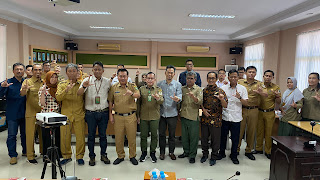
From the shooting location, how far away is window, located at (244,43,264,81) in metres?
8.57

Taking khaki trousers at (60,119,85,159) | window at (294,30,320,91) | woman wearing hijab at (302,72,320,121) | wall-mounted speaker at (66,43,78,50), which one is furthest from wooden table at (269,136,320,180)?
wall-mounted speaker at (66,43,78,50)

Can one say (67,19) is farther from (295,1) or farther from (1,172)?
(295,1)

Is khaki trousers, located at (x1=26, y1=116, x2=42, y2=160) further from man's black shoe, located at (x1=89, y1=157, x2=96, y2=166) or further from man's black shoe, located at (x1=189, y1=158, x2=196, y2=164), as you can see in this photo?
man's black shoe, located at (x1=189, y1=158, x2=196, y2=164)

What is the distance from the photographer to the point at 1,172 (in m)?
3.71

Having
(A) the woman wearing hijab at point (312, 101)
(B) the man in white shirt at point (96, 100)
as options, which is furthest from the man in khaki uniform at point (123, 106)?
(A) the woman wearing hijab at point (312, 101)

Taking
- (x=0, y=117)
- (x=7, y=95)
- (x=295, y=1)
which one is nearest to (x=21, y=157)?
(x=7, y=95)

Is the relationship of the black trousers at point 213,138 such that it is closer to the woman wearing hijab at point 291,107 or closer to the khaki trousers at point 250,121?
the khaki trousers at point 250,121

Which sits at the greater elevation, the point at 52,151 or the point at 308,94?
the point at 308,94

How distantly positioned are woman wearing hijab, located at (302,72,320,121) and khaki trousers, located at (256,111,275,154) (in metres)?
0.60

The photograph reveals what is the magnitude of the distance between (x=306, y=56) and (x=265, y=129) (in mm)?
3029

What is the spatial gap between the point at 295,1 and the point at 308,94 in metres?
2.16

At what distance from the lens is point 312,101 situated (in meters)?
4.16

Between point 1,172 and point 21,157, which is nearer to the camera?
point 1,172

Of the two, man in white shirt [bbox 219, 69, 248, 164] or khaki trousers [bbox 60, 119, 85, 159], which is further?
man in white shirt [bbox 219, 69, 248, 164]
